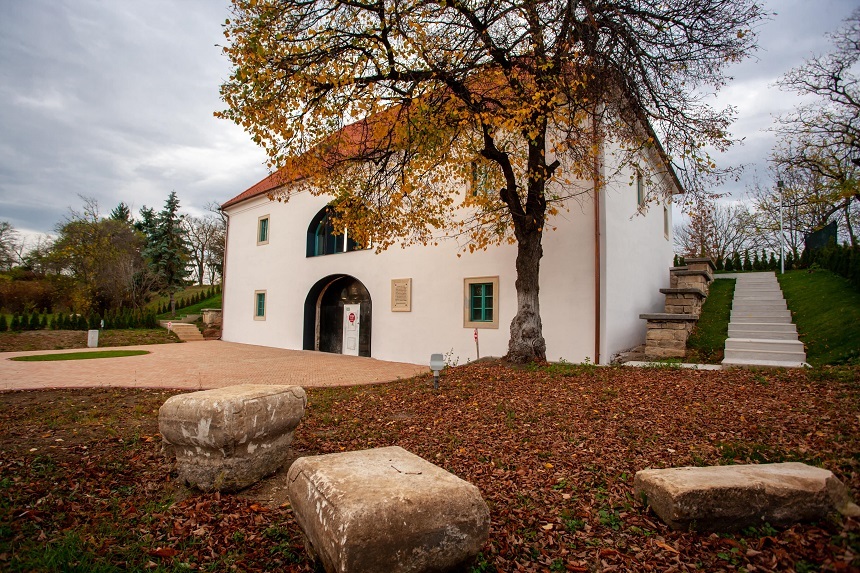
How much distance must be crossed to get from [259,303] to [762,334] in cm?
1848

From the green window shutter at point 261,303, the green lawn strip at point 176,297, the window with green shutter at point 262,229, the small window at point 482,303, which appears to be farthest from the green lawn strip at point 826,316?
the green lawn strip at point 176,297

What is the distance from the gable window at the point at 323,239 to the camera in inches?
655

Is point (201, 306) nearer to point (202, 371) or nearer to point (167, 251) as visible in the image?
point (167, 251)

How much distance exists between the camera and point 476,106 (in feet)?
26.0

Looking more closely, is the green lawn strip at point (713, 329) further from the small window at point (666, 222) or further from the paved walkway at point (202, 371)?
the paved walkway at point (202, 371)

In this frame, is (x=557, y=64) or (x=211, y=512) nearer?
(x=211, y=512)

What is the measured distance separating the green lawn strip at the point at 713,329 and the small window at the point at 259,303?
16.6m

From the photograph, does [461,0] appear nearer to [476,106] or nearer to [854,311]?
[476,106]

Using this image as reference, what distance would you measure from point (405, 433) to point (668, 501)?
3.20 m

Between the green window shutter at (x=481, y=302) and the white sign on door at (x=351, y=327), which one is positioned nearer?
the green window shutter at (x=481, y=302)

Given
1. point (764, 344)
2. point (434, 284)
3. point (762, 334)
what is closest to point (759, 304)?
point (762, 334)

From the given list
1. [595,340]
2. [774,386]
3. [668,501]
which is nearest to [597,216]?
[595,340]

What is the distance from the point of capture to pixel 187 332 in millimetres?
22781

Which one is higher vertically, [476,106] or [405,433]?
[476,106]
